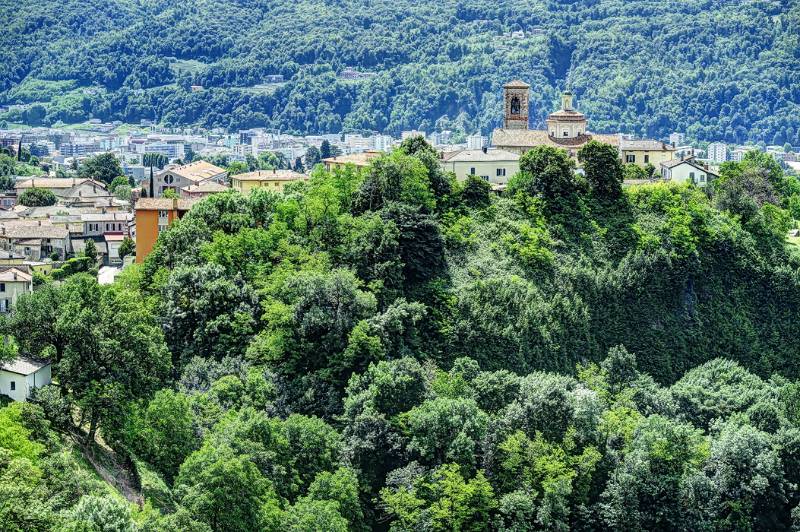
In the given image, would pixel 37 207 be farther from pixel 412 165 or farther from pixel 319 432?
pixel 319 432

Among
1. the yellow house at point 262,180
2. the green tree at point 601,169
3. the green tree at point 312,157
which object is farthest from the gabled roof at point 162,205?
the green tree at point 312,157

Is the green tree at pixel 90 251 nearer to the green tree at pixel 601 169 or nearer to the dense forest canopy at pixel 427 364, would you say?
the dense forest canopy at pixel 427 364

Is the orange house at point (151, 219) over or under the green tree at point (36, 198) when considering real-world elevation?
over

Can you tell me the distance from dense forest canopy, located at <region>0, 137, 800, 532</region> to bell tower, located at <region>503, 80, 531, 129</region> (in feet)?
70.3

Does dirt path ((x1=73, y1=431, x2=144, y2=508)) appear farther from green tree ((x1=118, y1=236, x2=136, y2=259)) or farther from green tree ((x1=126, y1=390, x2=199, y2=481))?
green tree ((x1=118, y1=236, x2=136, y2=259))

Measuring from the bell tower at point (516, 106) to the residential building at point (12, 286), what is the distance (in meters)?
35.3

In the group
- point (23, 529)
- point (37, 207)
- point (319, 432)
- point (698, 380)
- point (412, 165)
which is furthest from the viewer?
point (37, 207)

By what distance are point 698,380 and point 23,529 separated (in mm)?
31580

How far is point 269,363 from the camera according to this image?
5731 centimetres

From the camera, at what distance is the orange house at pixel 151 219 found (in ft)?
235

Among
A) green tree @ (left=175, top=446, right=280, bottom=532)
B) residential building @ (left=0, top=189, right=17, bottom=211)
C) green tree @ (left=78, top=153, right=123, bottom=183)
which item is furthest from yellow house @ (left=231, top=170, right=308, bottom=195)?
green tree @ (left=175, top=446, right=280, bottom=532)

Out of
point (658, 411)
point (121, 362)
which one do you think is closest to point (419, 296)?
point (658, 411)

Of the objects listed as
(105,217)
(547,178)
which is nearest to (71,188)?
(105,217)

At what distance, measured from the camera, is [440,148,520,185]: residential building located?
77.1m
